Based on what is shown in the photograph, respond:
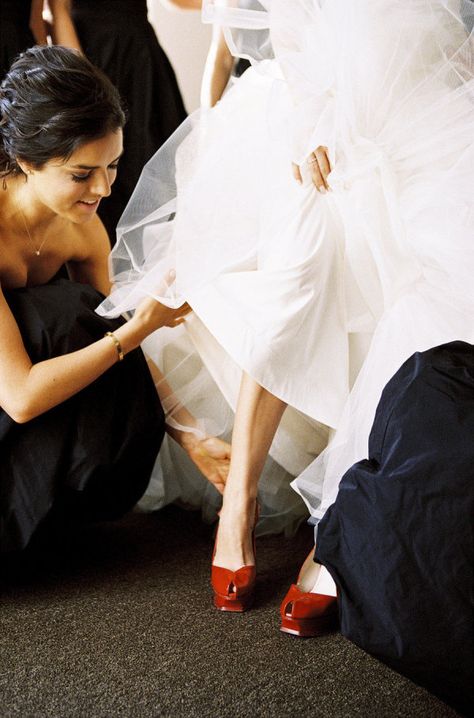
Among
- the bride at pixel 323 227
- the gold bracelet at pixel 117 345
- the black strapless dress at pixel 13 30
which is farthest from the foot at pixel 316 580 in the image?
the black strapless dress at pixel 13 30

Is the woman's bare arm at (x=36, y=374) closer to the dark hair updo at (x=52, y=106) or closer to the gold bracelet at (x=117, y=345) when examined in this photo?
the gold bracelet at (x=117, y=345)

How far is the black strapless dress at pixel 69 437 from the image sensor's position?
138 centimetres

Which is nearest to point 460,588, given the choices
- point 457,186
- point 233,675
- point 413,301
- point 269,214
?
point 233,675

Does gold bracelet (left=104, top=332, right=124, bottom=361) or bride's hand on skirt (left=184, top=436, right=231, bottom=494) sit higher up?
gold bracelet (left=104, top=332, right=124, bottom=361)

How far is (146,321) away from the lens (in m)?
1.44

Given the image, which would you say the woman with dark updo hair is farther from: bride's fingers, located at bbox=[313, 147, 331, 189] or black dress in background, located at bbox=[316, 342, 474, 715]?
black dress in background, located at bbox=[316, 342, 474, 715]

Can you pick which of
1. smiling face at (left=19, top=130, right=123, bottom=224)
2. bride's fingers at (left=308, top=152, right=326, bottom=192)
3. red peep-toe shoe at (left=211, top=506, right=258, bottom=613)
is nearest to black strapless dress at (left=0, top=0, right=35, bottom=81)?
smiling face at (left=19, top=130, right=123, bottom=224)

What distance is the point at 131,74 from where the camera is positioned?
2.19 metres

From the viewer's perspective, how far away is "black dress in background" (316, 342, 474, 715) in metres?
1.00

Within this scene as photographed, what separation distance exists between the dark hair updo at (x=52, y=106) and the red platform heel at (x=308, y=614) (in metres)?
0.76

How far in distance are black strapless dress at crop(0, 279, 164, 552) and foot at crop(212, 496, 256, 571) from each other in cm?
18

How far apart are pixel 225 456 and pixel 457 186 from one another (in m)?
0.60

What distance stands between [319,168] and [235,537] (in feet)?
1.94

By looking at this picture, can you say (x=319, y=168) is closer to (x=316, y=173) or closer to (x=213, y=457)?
(x=316, y=173)
